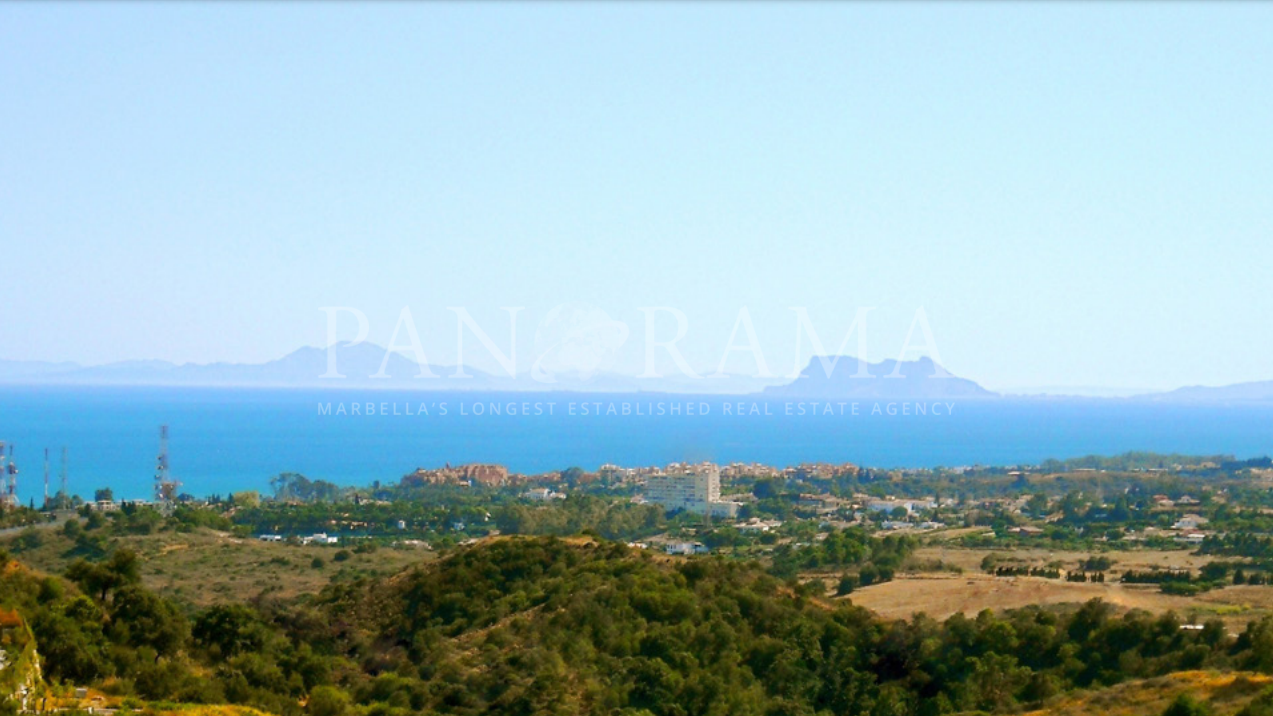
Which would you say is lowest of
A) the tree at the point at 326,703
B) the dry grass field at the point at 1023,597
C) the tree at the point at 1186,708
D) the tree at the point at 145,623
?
the dry grass field at the point at 1023,597

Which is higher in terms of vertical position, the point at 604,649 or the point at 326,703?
the point at 326,703

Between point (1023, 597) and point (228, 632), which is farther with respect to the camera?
point (1023, 597)

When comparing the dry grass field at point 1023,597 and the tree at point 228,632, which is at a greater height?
the tree at point 228,632

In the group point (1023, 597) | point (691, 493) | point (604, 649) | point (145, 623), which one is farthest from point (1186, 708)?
point (691, 493)

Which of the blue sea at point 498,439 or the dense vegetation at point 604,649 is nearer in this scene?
the dense vegetation at point 604,649

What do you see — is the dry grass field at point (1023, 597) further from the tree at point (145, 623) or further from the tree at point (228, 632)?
the tree at point (145, 623)

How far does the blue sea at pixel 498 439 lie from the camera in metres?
85.4

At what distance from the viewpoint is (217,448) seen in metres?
103

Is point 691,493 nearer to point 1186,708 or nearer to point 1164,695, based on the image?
point 1164,695

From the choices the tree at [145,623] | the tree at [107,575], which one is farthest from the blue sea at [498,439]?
the tree at [145,623]

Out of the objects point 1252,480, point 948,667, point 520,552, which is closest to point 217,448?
point 1252,480

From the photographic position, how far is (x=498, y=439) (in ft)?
398

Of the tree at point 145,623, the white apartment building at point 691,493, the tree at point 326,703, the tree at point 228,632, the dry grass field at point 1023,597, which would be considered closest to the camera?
the tree at point 326,703

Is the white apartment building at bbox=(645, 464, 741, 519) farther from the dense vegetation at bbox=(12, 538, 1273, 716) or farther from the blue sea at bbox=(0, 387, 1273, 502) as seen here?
the dense vegetation at bbox=(12, 538, 1273, 716)
